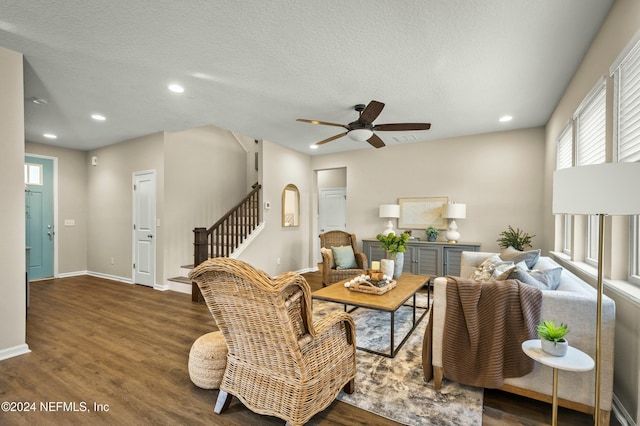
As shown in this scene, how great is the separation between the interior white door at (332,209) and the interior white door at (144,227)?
12.6 ft

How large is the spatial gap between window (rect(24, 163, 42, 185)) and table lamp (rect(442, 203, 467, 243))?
7795 millimetres

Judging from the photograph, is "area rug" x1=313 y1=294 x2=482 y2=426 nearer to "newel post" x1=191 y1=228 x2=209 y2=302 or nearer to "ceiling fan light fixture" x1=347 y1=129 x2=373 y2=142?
"ceiling fan light fixture" x1=347 y1=129 x2=373 y2=142

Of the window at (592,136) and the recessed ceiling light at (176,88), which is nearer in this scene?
the window at (592,136)

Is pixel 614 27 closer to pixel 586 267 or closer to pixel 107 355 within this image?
pixel 586 267

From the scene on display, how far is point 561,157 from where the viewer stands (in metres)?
3.81

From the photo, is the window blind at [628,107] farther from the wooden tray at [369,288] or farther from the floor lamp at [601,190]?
the wooden tray at [369,288]

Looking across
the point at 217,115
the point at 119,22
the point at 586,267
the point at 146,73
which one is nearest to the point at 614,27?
the point at 586,267

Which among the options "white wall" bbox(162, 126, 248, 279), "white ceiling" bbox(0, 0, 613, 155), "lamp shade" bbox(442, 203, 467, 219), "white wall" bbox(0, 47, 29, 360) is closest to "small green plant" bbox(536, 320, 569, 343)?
"white ceiling" bbox(0, 0, 613, 155)

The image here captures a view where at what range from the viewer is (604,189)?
1333mm

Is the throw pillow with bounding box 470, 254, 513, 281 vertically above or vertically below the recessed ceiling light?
below

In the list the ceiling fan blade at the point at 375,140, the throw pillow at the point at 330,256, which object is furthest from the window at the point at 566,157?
the throw pillow at the point at 330,256

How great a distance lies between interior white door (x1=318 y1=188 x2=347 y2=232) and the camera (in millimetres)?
7516

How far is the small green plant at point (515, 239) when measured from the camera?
4.70 metres

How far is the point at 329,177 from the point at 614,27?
6.01m
